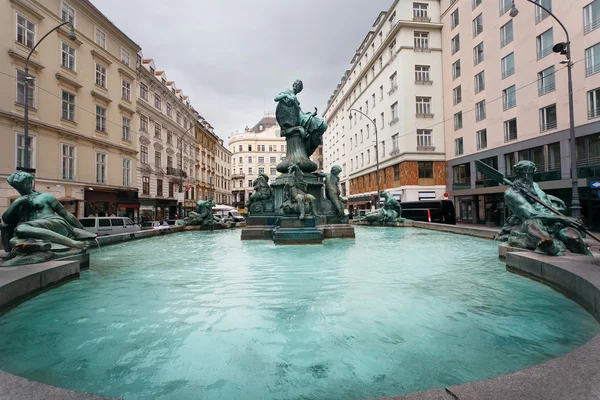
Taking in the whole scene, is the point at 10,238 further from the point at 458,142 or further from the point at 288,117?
the point at 458,142

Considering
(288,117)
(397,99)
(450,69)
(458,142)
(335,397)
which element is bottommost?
Answer: (335,397)

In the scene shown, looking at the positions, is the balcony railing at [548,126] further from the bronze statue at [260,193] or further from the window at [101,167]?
the window at [101,167]

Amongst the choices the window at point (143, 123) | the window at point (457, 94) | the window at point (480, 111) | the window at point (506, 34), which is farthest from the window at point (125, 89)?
the window at point (506, 34)

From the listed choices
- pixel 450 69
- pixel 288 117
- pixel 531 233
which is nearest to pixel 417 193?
pixel 450 69

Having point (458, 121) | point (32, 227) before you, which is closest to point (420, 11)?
point (458, 121)

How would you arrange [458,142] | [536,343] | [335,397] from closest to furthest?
[335,397]
[536,343]
[458,142]

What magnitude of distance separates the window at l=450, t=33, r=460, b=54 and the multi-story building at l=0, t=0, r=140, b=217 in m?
32.1

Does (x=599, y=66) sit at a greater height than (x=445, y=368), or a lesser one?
greater

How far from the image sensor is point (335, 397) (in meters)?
2.01

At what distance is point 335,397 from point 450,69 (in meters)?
37.3

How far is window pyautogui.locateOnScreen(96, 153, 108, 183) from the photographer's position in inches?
1101

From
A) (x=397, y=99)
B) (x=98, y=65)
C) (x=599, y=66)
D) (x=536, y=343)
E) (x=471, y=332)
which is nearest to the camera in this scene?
(x=536, y=343)

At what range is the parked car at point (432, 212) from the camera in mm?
22797

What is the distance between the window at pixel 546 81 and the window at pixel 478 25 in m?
9.01
